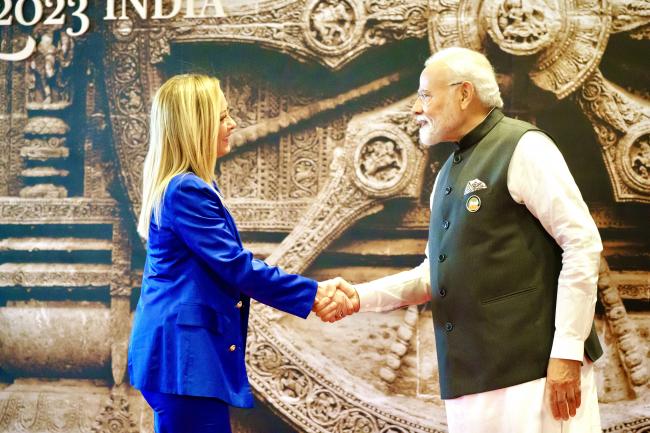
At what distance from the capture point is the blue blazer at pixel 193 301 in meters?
2.34

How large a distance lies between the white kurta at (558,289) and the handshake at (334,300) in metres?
0.63

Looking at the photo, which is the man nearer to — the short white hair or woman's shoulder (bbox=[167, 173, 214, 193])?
the short white hair

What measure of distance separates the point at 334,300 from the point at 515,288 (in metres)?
0.80

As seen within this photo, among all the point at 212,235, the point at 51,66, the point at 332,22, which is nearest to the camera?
the point at 212,235

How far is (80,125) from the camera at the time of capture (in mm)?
4289

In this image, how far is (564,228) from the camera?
2211mm

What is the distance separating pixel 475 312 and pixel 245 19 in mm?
2360

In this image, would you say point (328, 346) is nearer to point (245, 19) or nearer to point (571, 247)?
point (245, 19)

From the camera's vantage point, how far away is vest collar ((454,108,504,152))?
2.50 meters

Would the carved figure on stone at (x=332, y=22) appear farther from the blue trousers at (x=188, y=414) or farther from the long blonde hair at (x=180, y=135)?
the blue trousers at (x=188, y=414)

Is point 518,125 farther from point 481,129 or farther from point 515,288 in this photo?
point 515,288

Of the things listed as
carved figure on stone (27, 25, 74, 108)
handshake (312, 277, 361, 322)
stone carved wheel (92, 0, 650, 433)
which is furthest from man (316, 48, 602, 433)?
carved figure on stone (27, 25, 74, 108)

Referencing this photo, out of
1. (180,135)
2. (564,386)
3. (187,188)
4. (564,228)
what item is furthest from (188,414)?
(564,228)

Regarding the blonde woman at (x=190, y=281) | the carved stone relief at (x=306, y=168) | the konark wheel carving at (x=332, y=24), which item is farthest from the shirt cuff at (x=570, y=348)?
the konark wheel carving at (x=332, y=24)
